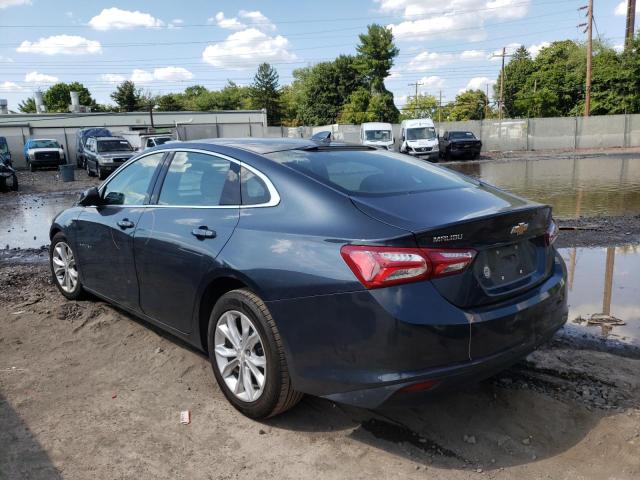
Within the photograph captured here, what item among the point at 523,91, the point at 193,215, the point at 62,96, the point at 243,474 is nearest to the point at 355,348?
the point at 243,474

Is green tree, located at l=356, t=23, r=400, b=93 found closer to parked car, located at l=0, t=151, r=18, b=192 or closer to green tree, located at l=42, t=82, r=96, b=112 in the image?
parked car, located at l=0, t=151, r=18, b=192

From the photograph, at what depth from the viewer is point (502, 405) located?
3238 mm

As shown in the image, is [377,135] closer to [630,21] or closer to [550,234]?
[550,234]

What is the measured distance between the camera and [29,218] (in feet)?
41.0

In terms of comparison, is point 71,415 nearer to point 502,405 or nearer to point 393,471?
point 393,471

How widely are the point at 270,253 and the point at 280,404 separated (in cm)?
85

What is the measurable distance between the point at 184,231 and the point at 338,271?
4.28 feet

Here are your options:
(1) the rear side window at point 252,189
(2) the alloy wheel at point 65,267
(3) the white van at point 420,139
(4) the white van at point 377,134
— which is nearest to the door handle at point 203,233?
(1) the rear side window at point 252,189

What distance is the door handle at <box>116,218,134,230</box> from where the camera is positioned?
13.2 feet

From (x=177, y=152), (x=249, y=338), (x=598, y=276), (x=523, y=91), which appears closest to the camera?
(x=249, y=338)

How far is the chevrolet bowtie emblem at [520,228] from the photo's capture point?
2883 mm

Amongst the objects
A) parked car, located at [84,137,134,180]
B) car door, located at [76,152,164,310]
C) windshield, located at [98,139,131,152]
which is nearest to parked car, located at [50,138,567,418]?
car door, located at [76,152,164,310]

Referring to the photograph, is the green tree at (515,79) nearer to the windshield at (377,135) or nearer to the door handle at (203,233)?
the windshield at (377,135)

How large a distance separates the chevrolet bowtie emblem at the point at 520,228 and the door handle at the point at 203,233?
1715mm
